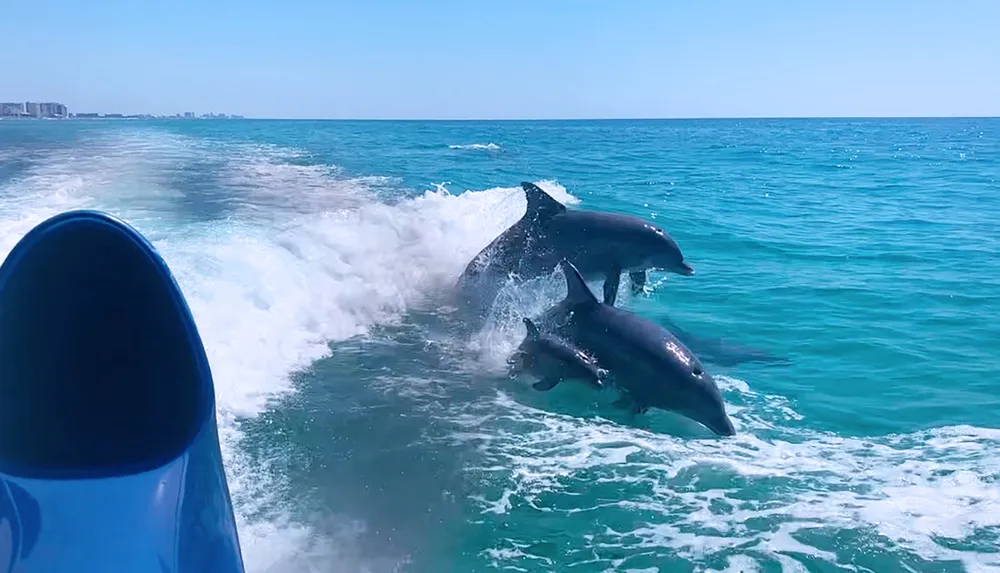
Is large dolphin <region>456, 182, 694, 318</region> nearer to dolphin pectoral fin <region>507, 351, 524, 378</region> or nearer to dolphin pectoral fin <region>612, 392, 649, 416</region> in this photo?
dolphin pectoral fin <region>507, 351, 524, 378</region>

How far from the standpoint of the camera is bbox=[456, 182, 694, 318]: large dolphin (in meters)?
10.7

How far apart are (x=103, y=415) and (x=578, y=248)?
8246mm

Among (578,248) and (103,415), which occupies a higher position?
(103,415)

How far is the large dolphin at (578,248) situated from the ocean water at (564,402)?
0.40m

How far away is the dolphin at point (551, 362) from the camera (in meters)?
7.85

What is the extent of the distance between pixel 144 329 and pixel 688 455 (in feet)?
16.3

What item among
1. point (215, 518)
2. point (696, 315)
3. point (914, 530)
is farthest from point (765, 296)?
point (215, 518)

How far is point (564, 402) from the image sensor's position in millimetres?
8094

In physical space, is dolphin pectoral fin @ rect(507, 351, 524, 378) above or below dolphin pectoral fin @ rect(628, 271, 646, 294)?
below

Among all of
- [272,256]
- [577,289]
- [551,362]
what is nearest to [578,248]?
[577,289]

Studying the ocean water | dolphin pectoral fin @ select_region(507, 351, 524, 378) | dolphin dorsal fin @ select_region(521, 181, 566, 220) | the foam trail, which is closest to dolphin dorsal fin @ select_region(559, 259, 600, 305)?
dolphin pectoral fin @ select_region(507, 351, 524, 378)

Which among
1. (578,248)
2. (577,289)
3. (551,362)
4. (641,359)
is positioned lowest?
(551,362)

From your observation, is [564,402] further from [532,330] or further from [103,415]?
[103,415]

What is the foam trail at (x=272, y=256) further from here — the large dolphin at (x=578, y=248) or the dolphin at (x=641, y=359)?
the dolphin at (x=641, y=359)
